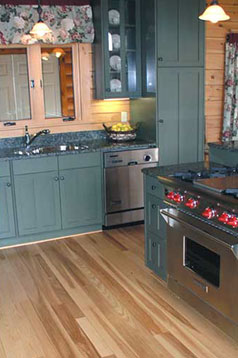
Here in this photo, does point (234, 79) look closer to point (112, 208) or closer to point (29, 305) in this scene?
point (112, 208)

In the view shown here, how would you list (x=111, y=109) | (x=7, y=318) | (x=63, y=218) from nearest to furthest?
(x=7, y=318) < (x=63, y=218) < (x=111, y=109)

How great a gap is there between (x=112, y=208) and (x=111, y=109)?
3.89 feet

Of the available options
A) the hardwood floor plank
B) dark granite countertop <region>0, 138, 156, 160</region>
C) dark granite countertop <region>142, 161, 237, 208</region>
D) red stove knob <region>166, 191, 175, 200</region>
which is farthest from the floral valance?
the hardwood floor plank

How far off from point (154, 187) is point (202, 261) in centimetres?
73

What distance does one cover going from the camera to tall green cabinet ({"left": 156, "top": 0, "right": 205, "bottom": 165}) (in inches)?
177

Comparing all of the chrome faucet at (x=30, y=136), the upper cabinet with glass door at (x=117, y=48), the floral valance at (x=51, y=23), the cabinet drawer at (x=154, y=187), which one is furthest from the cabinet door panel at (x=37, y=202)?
the floral valance at (x=51, y=23)

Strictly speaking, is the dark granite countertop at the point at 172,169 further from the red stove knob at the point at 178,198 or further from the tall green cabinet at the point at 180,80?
the tall green cabinet at the point at 180,80

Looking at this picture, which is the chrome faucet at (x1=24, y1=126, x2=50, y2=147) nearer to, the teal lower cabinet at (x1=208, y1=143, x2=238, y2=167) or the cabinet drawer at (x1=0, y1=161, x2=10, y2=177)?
the cabinet drawer at (x1=0, y1=161, x2=10, y2=177)

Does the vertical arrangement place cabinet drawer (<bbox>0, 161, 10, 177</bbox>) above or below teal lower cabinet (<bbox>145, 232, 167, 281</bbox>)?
above

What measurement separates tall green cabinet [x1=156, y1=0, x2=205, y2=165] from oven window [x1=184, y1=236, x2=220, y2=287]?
2.01 meters

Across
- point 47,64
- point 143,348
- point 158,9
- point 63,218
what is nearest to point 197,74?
point 158,9

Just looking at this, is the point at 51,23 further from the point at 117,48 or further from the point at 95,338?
the point at 95,338

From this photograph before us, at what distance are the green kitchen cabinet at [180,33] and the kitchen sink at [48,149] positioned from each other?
46.7 inches

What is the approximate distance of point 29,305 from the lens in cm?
314
